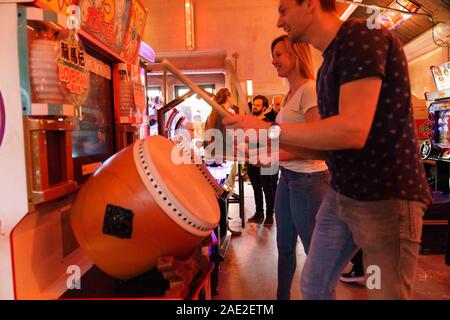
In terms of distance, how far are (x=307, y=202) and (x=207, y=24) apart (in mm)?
6291

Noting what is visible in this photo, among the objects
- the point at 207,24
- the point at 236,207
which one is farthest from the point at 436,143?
the point at 207,24

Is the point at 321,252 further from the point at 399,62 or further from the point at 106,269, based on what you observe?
the point at 106,269

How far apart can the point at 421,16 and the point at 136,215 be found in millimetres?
5901

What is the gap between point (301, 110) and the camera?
167cm

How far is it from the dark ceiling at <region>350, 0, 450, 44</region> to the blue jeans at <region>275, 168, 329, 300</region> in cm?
424

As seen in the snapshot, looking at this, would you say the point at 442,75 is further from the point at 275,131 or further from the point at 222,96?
the point at 275,131

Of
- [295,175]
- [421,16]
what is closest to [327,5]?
[295,175]

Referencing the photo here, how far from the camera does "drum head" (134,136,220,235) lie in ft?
3.75

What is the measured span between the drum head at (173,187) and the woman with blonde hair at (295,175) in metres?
0.47

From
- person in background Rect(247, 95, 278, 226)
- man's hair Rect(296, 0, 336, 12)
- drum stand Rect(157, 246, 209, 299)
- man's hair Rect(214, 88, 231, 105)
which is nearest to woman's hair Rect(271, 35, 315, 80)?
man's hair Rect(296, 0, 336, 12)

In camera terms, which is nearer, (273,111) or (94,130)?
(94,130)

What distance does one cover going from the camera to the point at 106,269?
4.12 ft

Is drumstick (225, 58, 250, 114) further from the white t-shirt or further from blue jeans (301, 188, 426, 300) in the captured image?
blue jeans (301, 188, 426, 300)
